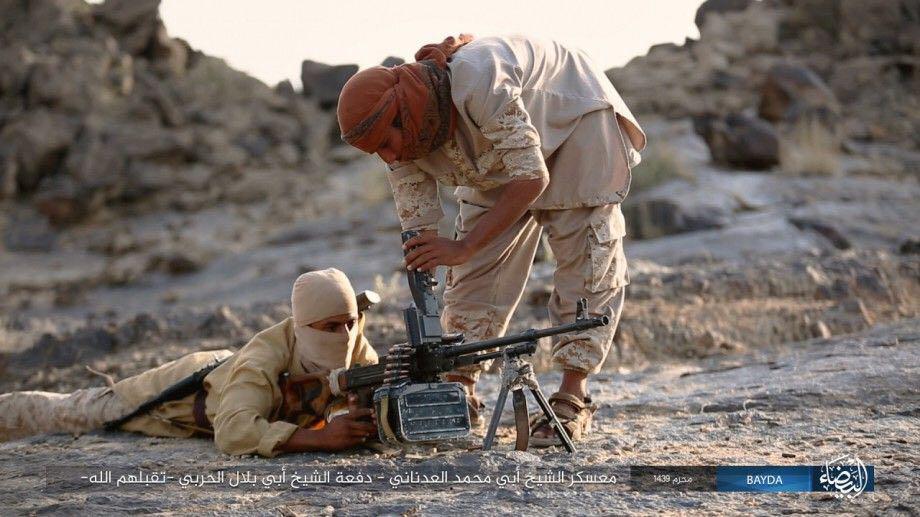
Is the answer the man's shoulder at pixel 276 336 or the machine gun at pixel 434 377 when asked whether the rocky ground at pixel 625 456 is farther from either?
the man's shoulder at pixel 276 336

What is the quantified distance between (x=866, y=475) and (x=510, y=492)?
1.14 metres

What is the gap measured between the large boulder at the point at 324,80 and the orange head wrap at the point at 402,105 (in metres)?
19.4

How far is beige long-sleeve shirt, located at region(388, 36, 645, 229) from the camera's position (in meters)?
4.50

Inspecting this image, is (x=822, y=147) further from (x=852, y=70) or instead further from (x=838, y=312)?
(x=838, y=312)

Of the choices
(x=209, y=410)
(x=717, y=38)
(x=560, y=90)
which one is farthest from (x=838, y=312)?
(x=717, y=38)

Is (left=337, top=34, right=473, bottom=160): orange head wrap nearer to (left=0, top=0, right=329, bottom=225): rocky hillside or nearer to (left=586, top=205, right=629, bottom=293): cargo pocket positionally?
(left=586, top=205, right=629, bottom=293): cargo pocket

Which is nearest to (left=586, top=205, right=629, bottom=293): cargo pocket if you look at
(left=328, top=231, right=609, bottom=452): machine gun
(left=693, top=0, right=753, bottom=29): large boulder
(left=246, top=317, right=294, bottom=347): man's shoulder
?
(left=328, top=231, right=609, bottom=452): machine gun

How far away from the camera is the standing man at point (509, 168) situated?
4.27m

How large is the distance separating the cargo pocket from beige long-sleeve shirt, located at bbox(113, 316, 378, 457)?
1.08 metres

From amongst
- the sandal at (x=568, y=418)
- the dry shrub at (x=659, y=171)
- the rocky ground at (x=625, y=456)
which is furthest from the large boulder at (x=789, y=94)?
the sandal at (x=568, y=418)

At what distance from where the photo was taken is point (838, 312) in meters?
Result: 8.19

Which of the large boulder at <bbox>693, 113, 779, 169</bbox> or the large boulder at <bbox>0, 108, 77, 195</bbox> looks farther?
the large boulder at <bbox>0, 108, 77, 195</bbox>

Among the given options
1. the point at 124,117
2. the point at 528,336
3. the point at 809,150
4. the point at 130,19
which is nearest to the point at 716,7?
the point at 809,150

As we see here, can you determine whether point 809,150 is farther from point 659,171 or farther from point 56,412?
point 56,412
